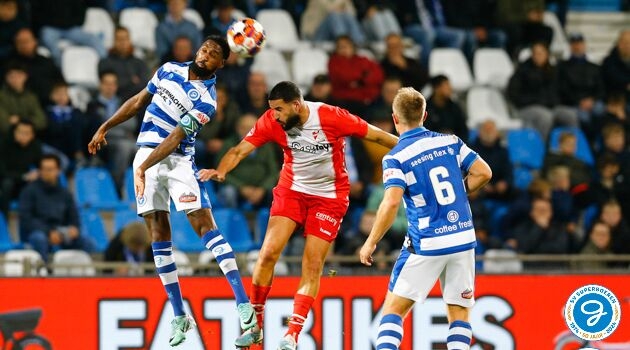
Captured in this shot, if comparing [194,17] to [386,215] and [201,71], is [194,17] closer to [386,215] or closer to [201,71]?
[201,71]

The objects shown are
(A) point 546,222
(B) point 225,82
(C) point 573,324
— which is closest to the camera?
(C) point 573,324

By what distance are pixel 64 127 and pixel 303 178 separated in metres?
5.08

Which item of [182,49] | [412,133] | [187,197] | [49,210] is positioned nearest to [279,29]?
[182,49]

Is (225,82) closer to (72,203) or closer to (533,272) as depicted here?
(72,203)

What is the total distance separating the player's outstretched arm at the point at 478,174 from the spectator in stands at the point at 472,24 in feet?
31.6

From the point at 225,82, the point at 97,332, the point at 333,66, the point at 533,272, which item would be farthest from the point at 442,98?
the point at 97,332

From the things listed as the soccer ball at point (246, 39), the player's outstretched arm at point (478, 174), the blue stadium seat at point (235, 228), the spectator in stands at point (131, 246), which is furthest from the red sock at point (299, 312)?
the blue stadium seat at point (235, 228)

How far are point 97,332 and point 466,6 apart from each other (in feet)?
30.0

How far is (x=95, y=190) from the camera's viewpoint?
630 inches

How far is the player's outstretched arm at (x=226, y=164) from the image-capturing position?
36.6 feet

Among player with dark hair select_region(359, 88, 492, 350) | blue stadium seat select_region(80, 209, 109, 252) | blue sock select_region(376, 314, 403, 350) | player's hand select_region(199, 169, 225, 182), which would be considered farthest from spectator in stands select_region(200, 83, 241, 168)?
blue sock select_region(376, 314, 403, 350)

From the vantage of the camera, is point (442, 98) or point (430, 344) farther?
point (442, 98)

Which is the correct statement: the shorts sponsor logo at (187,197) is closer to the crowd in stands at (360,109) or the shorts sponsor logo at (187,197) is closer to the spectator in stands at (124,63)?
the crowd in stands at (360,109)

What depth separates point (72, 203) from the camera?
50.1 feet
